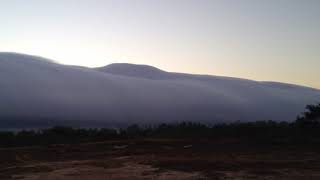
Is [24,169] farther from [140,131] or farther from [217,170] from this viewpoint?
[140,131]

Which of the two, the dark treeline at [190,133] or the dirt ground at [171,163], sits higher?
the dark treeline at [190,133]

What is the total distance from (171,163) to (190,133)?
98.1ft

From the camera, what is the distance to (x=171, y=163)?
93.4ft

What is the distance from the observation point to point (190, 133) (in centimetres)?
5822

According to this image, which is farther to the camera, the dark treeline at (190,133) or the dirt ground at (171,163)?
the dark treeline at (190,133)

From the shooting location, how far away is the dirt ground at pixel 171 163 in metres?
23.5

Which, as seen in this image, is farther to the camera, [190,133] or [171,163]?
[190,133]

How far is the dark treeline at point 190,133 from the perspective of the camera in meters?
49.2

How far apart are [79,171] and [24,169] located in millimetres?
3844

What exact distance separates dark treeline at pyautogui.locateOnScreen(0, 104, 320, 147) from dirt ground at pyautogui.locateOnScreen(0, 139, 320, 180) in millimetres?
8430

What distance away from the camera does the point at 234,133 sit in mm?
53312

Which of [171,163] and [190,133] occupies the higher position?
[190,133]

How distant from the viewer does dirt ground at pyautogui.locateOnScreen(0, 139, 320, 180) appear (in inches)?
926

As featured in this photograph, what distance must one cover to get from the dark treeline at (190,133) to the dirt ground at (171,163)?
843 cm
